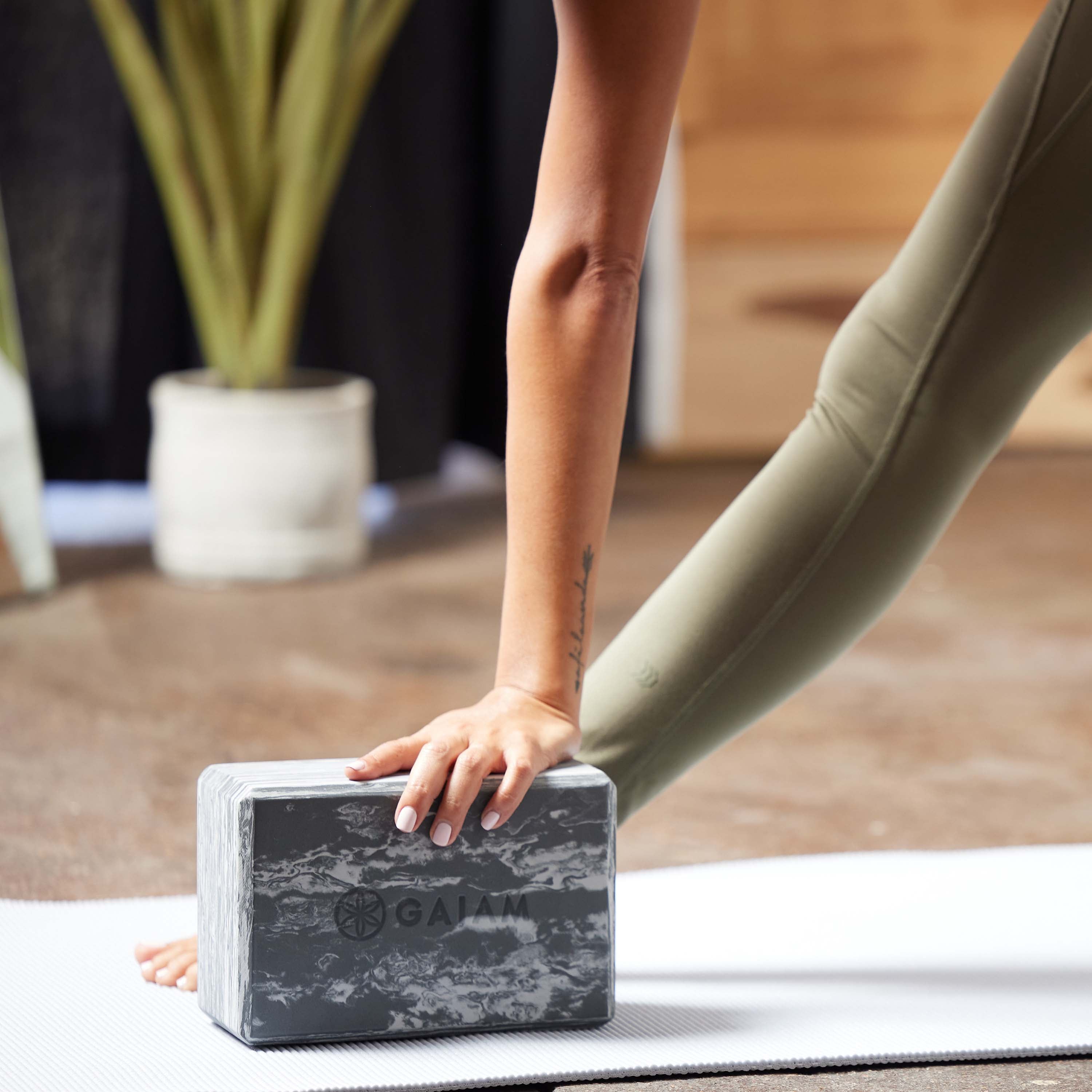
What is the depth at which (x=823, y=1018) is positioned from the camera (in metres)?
0.87

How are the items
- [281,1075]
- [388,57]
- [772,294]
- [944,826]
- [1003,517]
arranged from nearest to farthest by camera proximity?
[281,1075]
[944,826]
[1003,517]
[388,57]
[772,294]

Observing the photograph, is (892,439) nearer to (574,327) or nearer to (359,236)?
(574,327)

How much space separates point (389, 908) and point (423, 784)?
7 centimetres

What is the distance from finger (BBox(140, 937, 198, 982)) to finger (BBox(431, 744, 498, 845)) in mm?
220

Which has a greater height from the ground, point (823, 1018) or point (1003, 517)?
point (823, 1018)

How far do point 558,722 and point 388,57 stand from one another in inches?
85.8

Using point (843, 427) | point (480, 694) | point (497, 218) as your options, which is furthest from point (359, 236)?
point (843, 427)

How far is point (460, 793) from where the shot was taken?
78 cm

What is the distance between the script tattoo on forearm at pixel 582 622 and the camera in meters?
0.87

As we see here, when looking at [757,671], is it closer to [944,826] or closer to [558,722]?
[558,722]

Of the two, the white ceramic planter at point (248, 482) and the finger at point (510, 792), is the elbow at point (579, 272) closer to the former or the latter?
the finger at point (510, 792)

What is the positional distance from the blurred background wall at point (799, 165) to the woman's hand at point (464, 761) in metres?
2.39

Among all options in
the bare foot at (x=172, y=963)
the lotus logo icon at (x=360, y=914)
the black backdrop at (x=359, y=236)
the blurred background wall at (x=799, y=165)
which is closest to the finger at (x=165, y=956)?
the bare foot at (x=172, y=963)

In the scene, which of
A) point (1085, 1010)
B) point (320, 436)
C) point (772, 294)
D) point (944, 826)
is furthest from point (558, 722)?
point (772, 294)
